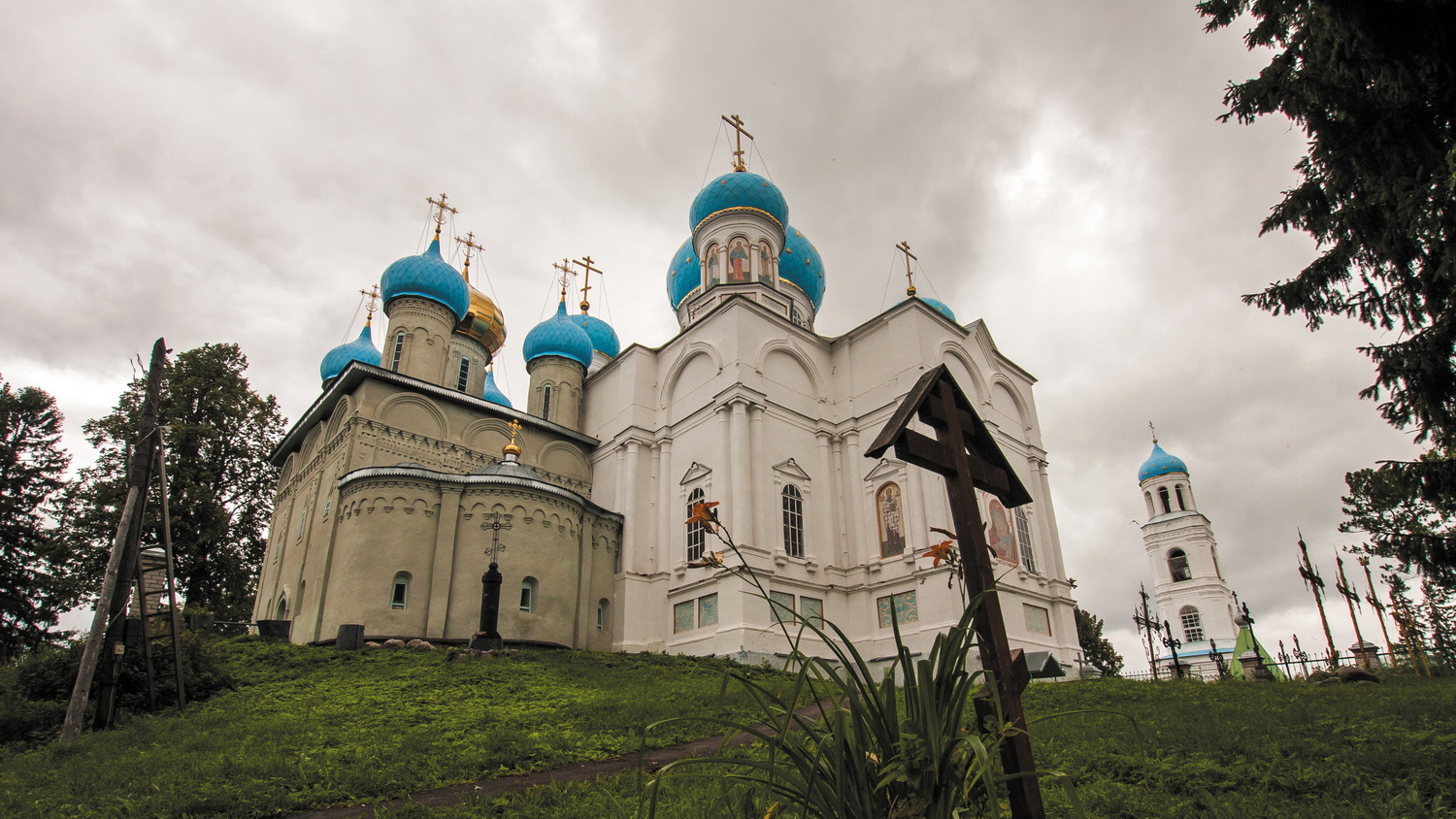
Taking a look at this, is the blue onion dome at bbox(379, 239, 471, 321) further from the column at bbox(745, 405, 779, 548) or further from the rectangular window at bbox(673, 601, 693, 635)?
the rectangular window at bbox(673, 601, 693, 635)

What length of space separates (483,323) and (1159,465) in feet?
108

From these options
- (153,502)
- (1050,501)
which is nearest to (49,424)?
(153,502)

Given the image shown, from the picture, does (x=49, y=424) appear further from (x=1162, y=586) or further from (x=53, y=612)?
(x=1162, y=586)

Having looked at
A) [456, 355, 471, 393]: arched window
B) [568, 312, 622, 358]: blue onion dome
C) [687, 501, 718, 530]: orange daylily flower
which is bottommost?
[687, 501, 718, 530]: orange daylily flower

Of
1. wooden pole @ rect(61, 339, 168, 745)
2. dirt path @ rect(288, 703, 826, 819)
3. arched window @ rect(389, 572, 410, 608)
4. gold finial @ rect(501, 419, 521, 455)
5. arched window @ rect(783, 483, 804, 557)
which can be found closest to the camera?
dirt path @ rect(288, 703, 826, 819)

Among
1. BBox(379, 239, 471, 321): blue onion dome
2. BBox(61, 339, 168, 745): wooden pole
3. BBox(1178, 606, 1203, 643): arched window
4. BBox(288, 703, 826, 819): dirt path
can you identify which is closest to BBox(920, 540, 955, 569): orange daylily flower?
BBox(288, 703, 826, 819): dirt path

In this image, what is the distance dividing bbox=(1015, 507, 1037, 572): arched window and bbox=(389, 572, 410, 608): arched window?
1433 centimetres

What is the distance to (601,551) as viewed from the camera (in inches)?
819

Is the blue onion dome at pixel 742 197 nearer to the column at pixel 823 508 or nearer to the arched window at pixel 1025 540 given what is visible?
the column at pixel 823 508

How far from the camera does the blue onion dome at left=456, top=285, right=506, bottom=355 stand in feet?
92.7

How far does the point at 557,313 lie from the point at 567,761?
23.7 meters

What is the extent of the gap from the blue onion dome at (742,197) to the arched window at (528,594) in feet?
44.9

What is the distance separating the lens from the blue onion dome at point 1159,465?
39.7 m

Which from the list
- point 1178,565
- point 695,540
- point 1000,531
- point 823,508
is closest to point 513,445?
point 695,540
